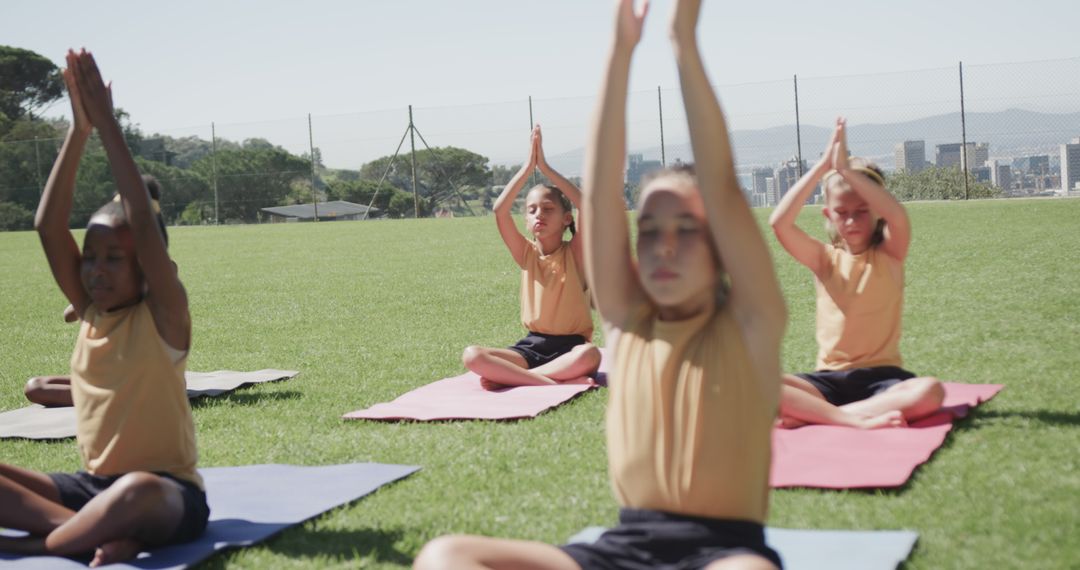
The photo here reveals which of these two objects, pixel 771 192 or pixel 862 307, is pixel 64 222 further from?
pixel 771 192

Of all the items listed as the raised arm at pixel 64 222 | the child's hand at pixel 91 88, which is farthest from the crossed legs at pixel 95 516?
→ the child's hand at pixel 91 88

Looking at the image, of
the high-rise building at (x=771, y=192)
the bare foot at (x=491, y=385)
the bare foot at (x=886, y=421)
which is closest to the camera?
the bare foot at (x=886, y=421)

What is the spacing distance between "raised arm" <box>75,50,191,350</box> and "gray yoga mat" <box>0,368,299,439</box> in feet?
9.25

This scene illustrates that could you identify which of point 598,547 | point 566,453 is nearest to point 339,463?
point 566,453

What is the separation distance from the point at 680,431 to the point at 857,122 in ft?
91.1

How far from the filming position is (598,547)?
3.11 meters

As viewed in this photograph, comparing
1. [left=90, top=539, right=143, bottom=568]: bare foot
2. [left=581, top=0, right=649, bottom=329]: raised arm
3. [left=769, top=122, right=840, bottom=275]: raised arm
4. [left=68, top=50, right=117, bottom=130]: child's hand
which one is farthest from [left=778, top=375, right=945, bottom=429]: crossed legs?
[left=68, top=50, right=117, bottom=130]: child's hand

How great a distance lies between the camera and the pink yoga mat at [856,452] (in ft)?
15.9

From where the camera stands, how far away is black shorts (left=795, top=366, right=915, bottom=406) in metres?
6.15

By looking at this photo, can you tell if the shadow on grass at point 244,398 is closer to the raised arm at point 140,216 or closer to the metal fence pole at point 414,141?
the raised arm at point 140,216

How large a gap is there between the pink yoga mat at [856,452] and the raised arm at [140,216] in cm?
236

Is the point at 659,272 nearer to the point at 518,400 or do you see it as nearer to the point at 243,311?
the point at 518,400

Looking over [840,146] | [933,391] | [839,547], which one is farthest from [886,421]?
[839,547]

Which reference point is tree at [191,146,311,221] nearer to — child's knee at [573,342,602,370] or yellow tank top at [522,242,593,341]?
yellow tank top at [522,242,593,341]
